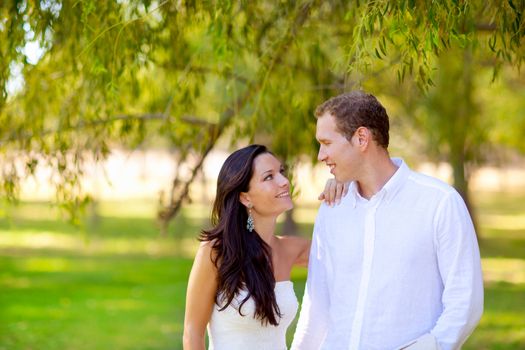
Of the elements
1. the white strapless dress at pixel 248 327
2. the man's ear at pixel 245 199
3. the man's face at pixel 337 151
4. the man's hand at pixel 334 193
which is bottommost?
the white strapless dress at pixel 248 327

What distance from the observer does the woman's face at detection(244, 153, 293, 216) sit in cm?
396

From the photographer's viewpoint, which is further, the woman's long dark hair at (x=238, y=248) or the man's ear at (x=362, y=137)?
the woman's long dark hair at (x=238, y=248)

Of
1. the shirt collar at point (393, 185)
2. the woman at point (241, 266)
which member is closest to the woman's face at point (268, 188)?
the woman at point (241, 266)

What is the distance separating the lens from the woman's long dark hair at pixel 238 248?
392cm

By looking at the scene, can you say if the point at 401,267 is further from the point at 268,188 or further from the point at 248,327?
the point at 248,327

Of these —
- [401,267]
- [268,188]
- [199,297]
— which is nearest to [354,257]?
[401,267]

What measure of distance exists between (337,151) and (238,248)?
30.2 inches

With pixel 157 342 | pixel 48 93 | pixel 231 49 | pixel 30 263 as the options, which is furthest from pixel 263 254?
pixel 30 263

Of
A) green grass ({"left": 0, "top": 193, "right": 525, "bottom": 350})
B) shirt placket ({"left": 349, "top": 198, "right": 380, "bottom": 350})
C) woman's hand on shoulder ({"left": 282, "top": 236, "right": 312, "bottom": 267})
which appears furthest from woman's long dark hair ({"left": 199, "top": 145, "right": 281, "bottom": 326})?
green grass ({"left": 0, "top": 193, "right": 525, "bottom": 350})

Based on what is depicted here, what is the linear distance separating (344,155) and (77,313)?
38.3 ft

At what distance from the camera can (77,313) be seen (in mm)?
14438

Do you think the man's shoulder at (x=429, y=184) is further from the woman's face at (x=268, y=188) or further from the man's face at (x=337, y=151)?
the woman's face at (x=268, y=188)

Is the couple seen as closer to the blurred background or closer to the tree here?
the blurred background

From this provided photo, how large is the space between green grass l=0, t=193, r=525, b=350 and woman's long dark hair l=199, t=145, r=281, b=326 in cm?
346
